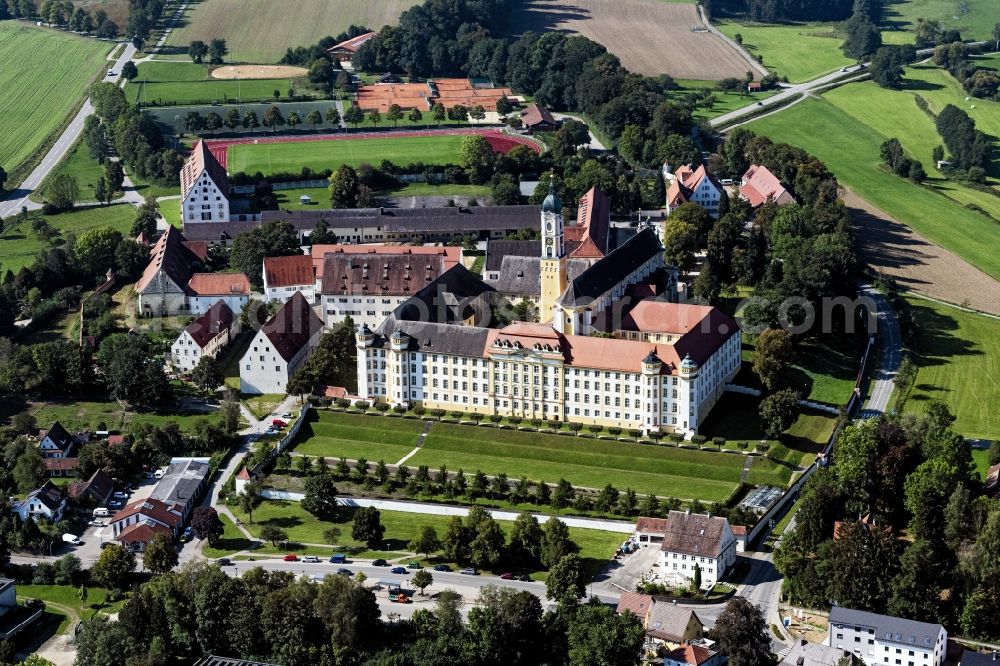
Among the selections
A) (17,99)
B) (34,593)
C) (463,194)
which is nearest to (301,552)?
(34,593)

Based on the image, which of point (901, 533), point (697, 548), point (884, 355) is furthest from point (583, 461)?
point (884, 355)

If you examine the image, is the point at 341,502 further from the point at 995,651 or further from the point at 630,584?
the point at 995,651

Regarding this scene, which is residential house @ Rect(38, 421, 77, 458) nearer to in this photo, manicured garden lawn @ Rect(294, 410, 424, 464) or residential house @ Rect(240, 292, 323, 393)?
residential house @ Rect(240, 292, 323, 393)

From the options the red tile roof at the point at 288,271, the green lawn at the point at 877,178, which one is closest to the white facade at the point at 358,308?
the red tile roof at the point at 288,271

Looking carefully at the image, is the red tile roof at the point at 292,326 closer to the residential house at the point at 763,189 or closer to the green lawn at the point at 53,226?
the green lawn at the point at 53,226

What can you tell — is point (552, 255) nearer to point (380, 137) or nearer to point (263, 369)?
point (263, 369)

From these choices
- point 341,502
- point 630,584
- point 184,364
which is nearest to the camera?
point 630,584
